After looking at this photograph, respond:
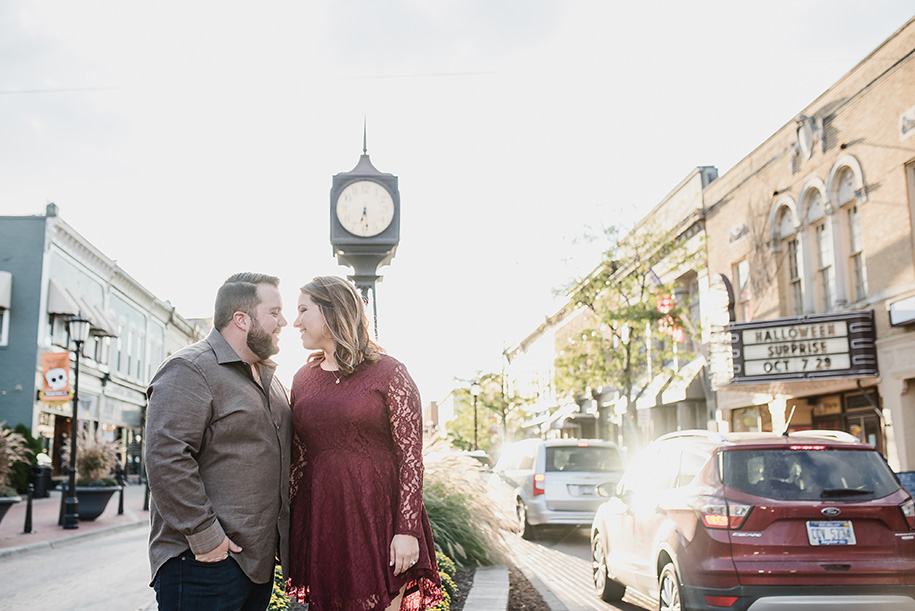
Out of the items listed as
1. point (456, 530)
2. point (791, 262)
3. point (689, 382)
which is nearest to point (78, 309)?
point (689, 382)

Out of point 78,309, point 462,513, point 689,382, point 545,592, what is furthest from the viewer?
point 78,309

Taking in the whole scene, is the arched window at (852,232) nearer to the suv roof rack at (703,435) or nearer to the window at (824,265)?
the window at (824,265)

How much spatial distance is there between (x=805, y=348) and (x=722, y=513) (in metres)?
13.0

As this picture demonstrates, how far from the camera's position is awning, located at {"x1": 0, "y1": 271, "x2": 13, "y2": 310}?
3029 cm

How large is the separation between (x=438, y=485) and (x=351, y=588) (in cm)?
720

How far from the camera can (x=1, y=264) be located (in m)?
31.2

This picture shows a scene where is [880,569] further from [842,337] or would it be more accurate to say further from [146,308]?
[146,308]

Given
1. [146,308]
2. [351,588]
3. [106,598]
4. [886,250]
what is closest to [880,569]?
[351,588]

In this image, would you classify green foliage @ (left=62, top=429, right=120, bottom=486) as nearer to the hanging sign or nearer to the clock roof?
the hanging sign

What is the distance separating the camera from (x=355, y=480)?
3752mm

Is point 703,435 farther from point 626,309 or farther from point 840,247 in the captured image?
point 626,309

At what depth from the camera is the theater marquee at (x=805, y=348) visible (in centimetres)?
1766

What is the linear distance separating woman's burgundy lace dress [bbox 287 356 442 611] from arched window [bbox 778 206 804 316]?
19115mm

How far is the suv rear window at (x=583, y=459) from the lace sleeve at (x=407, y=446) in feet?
38.2
